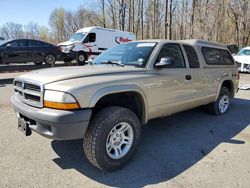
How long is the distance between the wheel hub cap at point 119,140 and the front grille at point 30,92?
103 centimetres

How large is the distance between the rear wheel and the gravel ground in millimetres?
802

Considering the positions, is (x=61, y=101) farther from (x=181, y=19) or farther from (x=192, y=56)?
(x=181, y=19)

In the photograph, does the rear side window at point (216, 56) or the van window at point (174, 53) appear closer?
the van window at point (174, 53)

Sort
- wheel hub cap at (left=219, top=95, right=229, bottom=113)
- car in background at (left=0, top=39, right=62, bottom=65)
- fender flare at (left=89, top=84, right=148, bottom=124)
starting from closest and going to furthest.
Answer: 1. fender flare at (left=89, top=84, right=148, bottom=124)
2. wheel hub cap at (left=219, top=95, right=229, bottom=113)
3. car in background at (left=0, top=39, right=62, bottom=65)

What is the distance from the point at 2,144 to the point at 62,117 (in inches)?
76.3

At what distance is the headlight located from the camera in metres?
2.95

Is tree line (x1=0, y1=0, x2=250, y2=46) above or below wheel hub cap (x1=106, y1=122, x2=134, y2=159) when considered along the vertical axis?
above

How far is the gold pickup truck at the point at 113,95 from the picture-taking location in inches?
118

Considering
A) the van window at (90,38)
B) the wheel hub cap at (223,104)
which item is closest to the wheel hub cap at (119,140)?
the wheel hub cap at (223,104)

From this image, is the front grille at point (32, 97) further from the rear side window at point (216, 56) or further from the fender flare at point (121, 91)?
the rear side window at point (216, 56)

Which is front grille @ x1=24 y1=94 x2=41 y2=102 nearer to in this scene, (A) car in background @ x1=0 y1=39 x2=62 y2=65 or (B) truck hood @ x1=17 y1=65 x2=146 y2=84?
(B) truck hood @ x1=17 y1=65 x2=146 y2=84

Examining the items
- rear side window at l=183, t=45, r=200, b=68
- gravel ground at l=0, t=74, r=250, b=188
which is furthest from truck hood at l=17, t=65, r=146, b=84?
rear side window at l=183, t=45, r=200, b=68

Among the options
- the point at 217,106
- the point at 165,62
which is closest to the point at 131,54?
the point at 165,62

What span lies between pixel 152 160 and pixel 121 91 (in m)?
1.16
